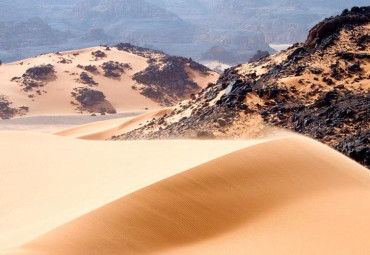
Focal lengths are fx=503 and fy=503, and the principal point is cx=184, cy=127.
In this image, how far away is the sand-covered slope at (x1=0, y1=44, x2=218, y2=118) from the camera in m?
37.5

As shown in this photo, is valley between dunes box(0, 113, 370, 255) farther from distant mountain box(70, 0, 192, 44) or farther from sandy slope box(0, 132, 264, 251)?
distant mountain box(70, 0, 192, 44)

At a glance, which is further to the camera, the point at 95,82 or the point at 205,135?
the point at 95,82

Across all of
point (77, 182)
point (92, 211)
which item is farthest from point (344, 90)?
point (92, 211)

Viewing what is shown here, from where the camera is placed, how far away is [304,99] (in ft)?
50.2

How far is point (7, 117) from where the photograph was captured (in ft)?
112

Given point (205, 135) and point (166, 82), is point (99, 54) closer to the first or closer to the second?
point (166, 82)

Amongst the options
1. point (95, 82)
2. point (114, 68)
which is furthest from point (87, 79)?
point (114, 68)

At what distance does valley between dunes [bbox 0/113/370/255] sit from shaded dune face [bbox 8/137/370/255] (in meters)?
0.01

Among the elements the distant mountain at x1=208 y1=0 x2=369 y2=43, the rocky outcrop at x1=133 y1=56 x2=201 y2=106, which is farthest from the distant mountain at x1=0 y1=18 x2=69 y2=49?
the rocky outcrop at x1=133 y1=56 x2=201 y2=106

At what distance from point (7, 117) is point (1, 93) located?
11.6 feet

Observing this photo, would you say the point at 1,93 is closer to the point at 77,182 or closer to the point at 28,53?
the point at 77,182

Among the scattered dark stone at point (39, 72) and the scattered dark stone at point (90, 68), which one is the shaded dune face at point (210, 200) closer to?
the scattered dark stone at point (39, 72)

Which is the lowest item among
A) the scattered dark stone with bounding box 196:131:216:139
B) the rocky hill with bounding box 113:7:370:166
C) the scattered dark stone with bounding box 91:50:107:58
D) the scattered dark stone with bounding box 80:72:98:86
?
the scattered dark stone with bounding box 80:72:98:86

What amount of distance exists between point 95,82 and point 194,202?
119 ft
